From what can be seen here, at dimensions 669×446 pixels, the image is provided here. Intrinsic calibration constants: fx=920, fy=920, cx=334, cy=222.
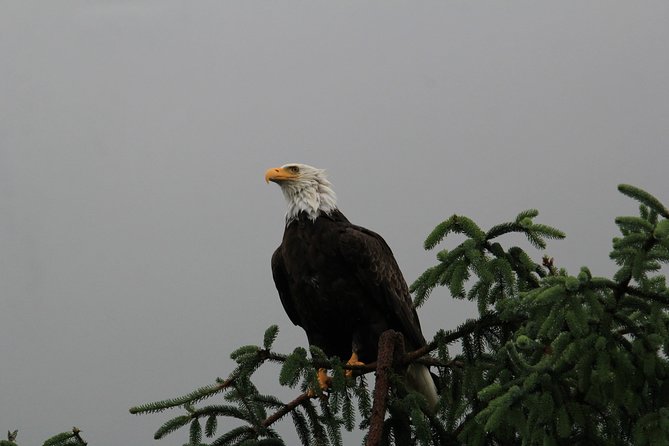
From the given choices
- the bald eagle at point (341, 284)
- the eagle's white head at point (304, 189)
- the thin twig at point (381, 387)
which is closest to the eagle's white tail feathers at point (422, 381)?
the bald eagle at point (341, 284)

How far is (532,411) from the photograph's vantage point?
3.07 meters

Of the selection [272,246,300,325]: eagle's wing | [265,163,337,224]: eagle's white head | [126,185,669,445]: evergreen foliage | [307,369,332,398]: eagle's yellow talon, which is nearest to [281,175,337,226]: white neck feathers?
[265,163,337,224]: eagle's white head

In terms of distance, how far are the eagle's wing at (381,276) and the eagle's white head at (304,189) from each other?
0.34 meters

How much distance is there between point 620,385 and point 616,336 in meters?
0.16

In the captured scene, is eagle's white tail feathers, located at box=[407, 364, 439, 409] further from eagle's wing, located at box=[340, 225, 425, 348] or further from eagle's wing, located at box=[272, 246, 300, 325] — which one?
eagle's wing, located at box=[272, 246, 300, 325]

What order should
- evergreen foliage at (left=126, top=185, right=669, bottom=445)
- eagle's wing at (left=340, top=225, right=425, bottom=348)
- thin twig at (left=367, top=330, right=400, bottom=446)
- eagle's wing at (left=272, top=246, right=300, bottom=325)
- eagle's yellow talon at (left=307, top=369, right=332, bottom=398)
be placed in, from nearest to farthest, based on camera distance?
evergreen foliage at (left=126, top=185, right=669, bottom=445) → thin twig at (left=367, top=330, right=400, bottom=446) → eagle's yellow talon at (left=307, top=369, right=332, bottom=398) → eagle's wing at (left=340, top=225, right=425, bottom=348) → eagle's wing at (left=272, top=246, right=300, bottom=325)

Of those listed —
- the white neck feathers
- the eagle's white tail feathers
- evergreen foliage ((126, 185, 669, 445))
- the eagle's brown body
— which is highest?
the white neck feathers

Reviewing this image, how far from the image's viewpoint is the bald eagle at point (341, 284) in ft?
18.5

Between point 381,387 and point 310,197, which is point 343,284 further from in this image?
point 381,387

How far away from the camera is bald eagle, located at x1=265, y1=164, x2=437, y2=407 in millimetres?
5652

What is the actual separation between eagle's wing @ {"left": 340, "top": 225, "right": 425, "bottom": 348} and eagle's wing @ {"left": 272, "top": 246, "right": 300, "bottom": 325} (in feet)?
1.73

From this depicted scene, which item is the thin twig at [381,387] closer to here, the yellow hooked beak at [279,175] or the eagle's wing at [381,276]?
the eagle's wing at [381,276]

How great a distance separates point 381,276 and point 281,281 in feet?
2.41

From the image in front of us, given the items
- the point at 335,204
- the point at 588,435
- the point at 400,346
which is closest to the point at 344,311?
the point at 335,204
